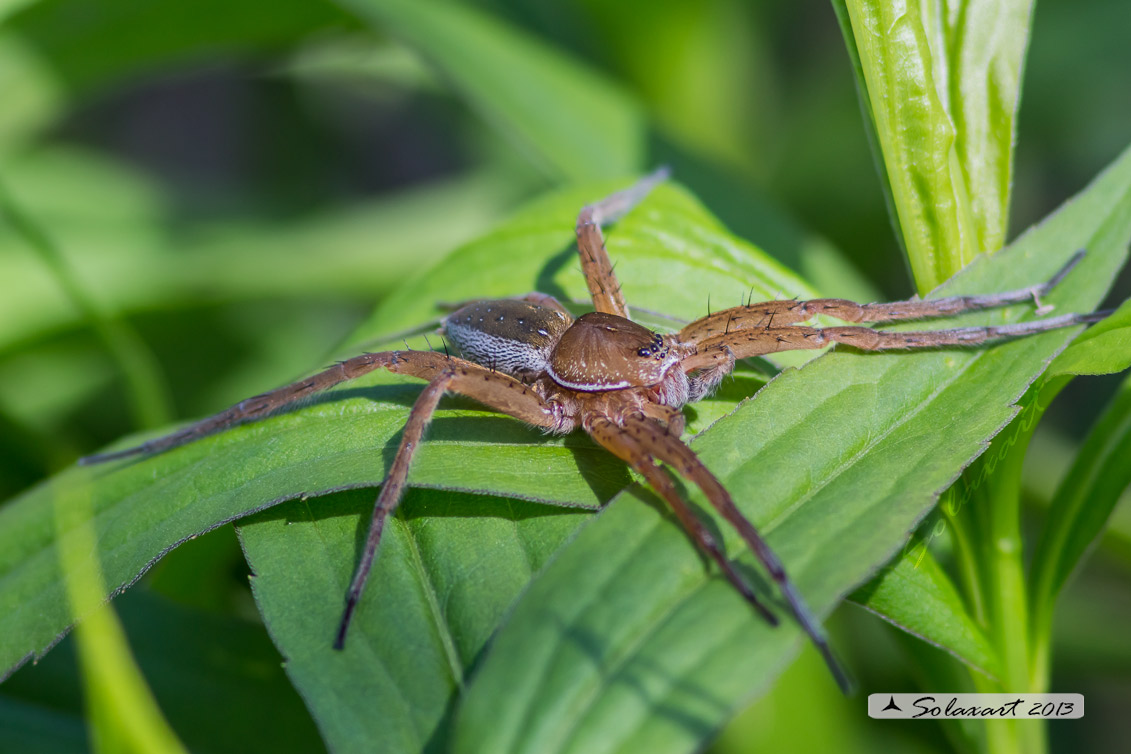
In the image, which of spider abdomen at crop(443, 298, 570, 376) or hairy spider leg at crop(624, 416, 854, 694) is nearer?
hairy spider leg at crop(624, 416, 854, 694)

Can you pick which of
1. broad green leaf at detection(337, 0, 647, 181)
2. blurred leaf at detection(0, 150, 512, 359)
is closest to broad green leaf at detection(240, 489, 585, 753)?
broad green leaf at detection(337, 0, 647, 181)

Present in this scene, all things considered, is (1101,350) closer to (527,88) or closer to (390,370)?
(390,370)

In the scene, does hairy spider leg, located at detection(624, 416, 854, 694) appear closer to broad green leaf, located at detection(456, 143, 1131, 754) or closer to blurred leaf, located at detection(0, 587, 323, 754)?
broad green leaf, located at detection(456, 143, 1131, 754)

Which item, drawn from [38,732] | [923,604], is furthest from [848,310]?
[38,732]

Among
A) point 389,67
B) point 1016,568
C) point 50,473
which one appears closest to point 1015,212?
point 389,67

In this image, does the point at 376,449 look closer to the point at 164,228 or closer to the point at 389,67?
the point at 164,228
